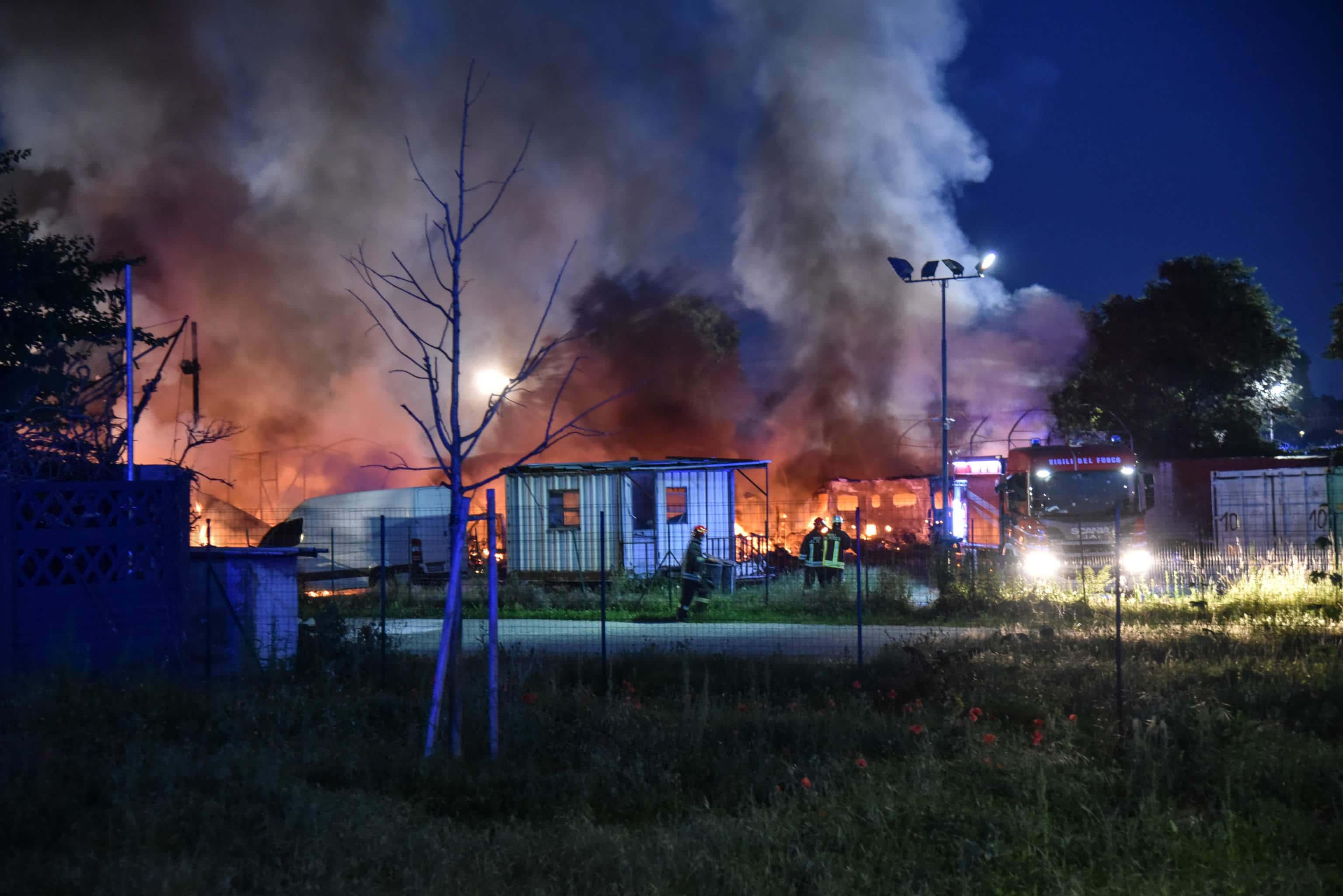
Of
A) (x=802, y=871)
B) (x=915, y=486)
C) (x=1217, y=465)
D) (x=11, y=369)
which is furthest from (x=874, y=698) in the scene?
(x=1217, y=465)

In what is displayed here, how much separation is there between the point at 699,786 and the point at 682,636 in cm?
686

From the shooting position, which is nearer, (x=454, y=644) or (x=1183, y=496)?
(x=454, y=644)

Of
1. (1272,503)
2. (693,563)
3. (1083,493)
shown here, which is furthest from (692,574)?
(1272,503)

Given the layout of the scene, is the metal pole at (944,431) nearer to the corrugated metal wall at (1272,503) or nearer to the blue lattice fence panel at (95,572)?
the corrugated metal wall at (1272,503)

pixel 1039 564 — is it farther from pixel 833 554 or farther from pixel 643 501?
pixel 643 501

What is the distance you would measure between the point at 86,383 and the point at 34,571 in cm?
267

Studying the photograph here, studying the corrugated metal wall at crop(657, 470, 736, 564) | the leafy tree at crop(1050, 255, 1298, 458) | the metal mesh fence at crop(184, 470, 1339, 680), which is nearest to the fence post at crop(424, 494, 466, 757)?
the metal mesh fence at crop(184, 470, 1339, 680)

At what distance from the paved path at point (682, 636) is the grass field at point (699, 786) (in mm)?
2268

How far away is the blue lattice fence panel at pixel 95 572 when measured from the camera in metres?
8.49

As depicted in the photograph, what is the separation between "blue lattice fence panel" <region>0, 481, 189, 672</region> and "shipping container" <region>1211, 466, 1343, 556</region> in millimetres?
24398

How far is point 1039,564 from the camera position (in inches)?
715

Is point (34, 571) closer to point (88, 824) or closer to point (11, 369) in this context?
point (88, 824)

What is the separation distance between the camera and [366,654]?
906 cm

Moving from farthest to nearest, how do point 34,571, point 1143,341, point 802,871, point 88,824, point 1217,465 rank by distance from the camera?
point 1143,341 < point 1217,465 < point 34,571 < point 88,824 < point 802,871
